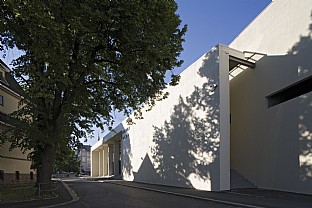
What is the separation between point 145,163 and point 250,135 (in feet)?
51.1

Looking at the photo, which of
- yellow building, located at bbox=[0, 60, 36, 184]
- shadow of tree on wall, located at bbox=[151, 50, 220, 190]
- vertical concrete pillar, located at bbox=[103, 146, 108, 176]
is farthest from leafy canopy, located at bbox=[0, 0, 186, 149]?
vertical concrete pillar, located at bbox=[103, 146, 108, 176]

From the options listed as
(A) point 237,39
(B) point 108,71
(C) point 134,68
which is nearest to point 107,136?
Result: (A) point 237,39

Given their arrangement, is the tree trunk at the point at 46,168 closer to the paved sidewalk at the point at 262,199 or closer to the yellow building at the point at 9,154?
the paved sidewalk at the point at 262,199

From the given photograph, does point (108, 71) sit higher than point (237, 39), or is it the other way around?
point (237, 39)

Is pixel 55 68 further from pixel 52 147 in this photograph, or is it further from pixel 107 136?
pixel 107 136

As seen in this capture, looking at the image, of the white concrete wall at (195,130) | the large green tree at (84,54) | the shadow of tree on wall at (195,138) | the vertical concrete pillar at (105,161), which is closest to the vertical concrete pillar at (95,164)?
the vertical concrete pillar at (105,161)

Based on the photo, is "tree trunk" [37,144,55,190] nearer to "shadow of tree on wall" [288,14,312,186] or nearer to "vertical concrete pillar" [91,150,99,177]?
"shadow of tree on wall" [288,14,312,186]

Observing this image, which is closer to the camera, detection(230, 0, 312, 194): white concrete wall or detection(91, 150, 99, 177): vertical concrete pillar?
detection(230, 0, 312, 194): white concrete wall

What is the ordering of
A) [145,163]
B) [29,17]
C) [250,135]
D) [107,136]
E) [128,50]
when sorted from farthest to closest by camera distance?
1. [107,136]
2. [145,163]
3. [250,135]
4. [128,50]
5. [29,17]

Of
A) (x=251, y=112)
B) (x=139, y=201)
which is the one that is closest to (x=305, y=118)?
(x=251, y=112)

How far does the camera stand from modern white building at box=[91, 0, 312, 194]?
19844mm

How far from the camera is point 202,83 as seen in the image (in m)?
24.2

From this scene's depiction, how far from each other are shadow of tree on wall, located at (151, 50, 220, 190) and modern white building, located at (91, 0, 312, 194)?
0.06 metres

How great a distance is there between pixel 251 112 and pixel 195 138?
4.60 m
